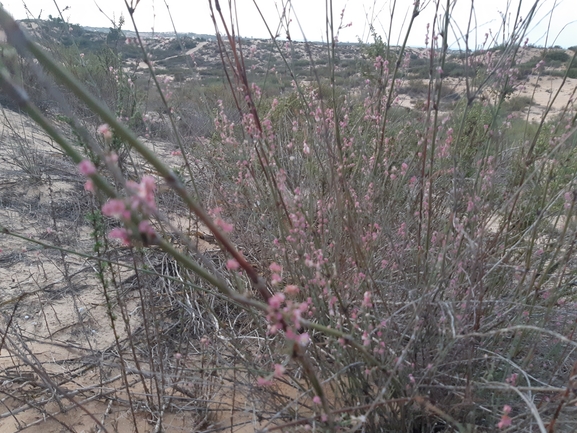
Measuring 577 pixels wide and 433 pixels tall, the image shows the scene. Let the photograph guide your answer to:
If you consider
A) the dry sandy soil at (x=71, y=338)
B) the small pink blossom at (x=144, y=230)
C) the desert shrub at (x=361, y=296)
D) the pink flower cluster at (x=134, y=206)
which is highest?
the pink flower cluster at (x=134, y=206)

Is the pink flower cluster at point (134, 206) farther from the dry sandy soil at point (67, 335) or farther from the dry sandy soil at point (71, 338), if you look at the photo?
the dry sandy soil at point (67, 335)

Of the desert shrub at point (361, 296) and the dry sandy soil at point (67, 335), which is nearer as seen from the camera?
the desert shrub at point (361, 296)

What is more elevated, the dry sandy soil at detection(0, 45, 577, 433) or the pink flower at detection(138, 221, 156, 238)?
the pink flower at detection(138, 221, 156, 238)

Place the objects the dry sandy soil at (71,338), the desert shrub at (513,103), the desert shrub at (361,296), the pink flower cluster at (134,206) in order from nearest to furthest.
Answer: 1. the pink flower cluster at (134,206)
2. the desert shrub at (361,296)
3. the dry sandy soil at (71,338)
4. the desert shrub at (513,103)

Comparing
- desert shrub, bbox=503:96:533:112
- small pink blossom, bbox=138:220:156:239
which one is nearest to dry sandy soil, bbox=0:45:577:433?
desert shrub, bbox=503:96:533:112

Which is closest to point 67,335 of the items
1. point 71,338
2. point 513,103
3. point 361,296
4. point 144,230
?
point 71,338

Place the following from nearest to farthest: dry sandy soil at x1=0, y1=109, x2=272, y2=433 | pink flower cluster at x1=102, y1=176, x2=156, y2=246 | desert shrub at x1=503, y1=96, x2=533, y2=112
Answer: pink flower cluster at x1=102, y1=176, x2=156, y2=246, dry sandy soil at x1=0, y1=109, x2=272, y2=433, desert shrub at x1=503, y1=96, x2=533, y2=112

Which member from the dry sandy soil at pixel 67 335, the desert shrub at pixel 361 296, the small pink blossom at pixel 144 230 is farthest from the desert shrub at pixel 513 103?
the small pink blossom at pixel 144 230

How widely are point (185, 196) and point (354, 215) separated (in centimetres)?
153

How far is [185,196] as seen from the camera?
55cm

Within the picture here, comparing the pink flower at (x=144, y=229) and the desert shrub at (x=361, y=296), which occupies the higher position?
the pink flower at (x=144, y=229)

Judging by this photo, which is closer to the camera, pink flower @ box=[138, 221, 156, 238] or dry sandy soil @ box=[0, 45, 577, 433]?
pink flower @ box=[138, 221, 156, 238]

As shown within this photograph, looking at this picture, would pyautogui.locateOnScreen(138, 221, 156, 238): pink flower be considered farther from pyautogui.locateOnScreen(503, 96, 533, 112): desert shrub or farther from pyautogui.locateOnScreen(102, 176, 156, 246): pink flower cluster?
pyautogui.locateOnScreen(503, 96, 533, 112): desert shrub

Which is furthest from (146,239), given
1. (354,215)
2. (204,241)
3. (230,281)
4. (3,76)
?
(204,241)
